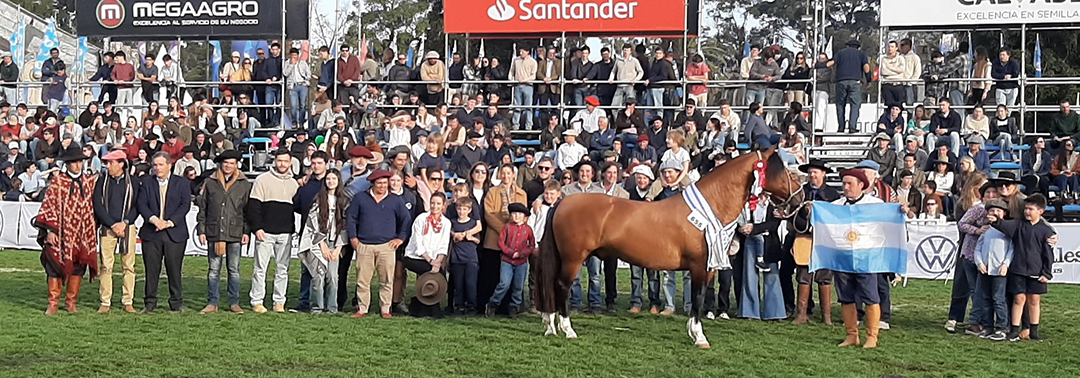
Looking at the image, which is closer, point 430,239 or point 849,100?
point 430,239

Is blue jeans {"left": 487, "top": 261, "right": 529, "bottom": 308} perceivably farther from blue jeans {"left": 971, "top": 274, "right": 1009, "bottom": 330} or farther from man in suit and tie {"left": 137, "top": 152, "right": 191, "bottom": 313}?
blue jeans {"left": 971, "top": 274, "right": 1009, "bottom": 330}

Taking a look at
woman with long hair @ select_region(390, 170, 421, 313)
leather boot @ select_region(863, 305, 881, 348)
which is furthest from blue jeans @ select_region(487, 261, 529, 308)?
leather boot @ select_region(863, 305, 881, 348)

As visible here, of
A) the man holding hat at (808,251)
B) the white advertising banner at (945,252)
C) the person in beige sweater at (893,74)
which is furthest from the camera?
the person in beige sweater at (893,74)

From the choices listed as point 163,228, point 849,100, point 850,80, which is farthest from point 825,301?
point 849,100

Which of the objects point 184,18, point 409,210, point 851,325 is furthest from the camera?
point 184,18

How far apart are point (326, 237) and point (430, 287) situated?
1.28m

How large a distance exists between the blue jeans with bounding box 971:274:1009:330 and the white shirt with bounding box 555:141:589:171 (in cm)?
966

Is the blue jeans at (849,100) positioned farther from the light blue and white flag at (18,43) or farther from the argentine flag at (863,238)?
the light blue and white flag at (18,43)

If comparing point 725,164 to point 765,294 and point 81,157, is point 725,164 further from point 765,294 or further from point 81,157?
point 81,157

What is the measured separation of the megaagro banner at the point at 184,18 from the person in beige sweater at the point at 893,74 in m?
12.7

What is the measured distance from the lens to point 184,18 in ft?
89.1

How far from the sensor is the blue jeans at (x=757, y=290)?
505 inches

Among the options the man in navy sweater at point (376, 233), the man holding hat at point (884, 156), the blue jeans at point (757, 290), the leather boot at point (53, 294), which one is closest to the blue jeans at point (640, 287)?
the blue jeans at point (757, 290)

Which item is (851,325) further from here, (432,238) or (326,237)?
(326,237)
